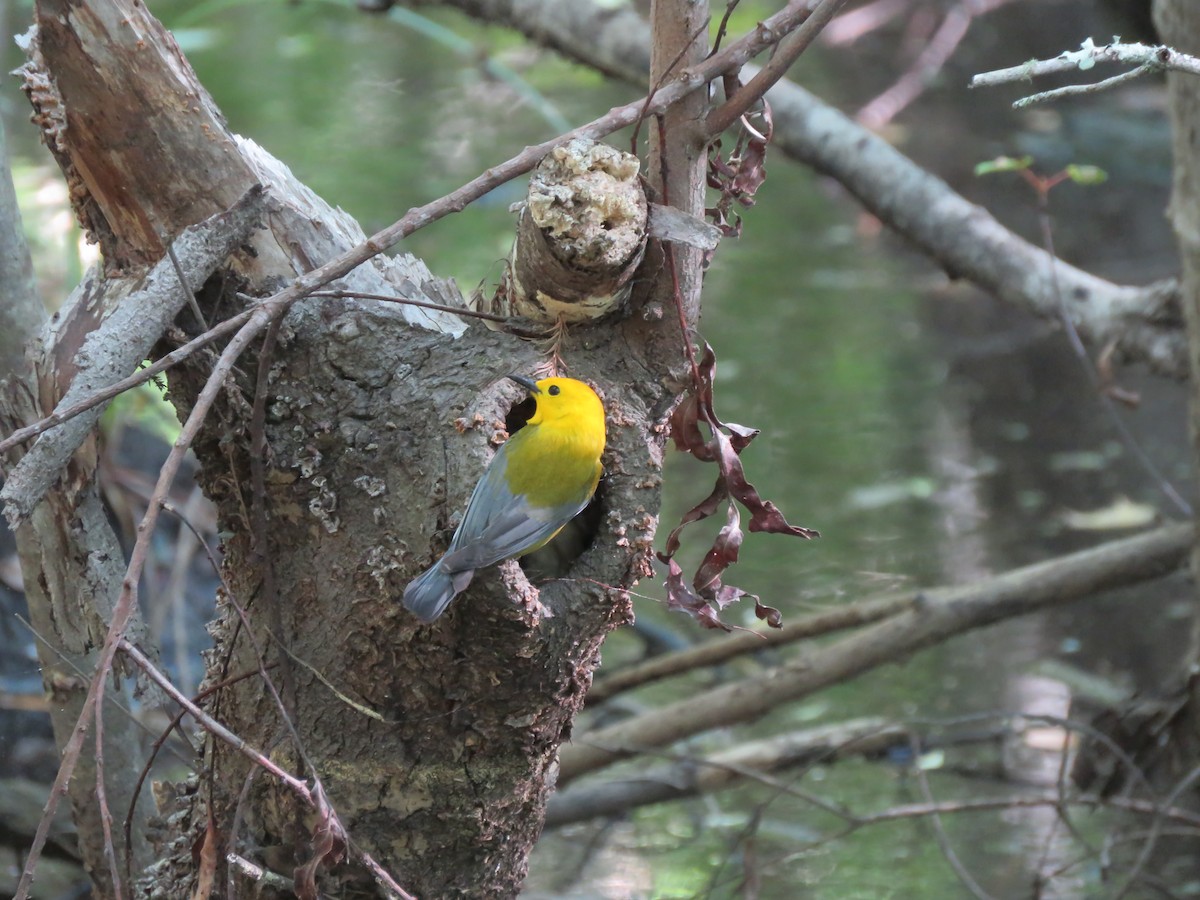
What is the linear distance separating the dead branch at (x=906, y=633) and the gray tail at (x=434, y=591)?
64.2 inches

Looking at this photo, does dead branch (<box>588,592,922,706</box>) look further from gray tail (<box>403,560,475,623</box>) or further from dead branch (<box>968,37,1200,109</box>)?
dead branch (<box>968,37,1200,109</box>)

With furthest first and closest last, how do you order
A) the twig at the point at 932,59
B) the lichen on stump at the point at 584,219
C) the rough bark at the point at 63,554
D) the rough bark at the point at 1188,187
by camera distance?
the twig at the point at 932,59, the rough bark at the point at 1188,187, the rough bark at the point at 63,554, the lichen on stump at the point at 584,219

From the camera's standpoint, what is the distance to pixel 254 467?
1542mm

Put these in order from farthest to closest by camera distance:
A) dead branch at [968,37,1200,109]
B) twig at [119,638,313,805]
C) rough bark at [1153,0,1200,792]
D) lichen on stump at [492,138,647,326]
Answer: rough bark at [1153,0,1200,792]
lichen on stump at [492,138,647,326]
twig at [119,638,313,805]
dead branch at [968,37,1200,109]

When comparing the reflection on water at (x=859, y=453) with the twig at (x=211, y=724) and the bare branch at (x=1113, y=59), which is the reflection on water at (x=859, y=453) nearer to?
the twig at (x=211, y=724)

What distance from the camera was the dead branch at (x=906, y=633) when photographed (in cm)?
303

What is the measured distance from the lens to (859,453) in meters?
4.98

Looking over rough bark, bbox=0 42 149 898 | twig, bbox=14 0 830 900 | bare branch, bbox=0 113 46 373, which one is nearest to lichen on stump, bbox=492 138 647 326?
twig, bbox=14 0 830 900

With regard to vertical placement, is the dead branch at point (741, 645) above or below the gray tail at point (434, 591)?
below

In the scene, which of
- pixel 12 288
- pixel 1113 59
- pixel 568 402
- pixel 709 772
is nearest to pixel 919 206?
pixel 709 772

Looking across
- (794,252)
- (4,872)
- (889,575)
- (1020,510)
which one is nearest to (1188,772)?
(889,575)

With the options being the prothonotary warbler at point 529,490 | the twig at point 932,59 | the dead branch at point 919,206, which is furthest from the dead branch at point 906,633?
the twig at point 932,59

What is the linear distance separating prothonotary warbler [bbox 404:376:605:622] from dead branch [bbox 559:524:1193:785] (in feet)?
5.08

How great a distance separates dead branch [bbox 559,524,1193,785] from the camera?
119 inches
